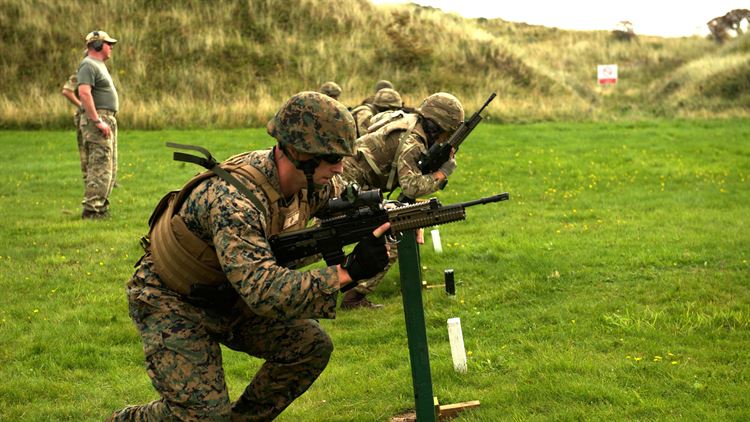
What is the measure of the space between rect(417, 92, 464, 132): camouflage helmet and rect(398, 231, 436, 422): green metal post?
11.0 ft

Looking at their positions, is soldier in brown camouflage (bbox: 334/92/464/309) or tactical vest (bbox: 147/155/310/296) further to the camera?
soldier in brown camouflage (bbox: 334/92/464/309)

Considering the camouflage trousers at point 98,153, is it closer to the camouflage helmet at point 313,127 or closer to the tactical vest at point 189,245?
the tactical vest at point 189,245

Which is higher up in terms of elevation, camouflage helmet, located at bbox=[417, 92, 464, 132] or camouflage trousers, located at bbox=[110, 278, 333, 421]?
camouflage helmet, located at bbox=[417, 92, 464, 132]

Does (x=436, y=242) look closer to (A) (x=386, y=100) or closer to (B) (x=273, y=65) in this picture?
(A) (x=386, y=100)

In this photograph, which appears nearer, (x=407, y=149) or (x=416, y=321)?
(x=416, y=321)

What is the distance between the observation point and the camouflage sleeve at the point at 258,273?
15.4 feet

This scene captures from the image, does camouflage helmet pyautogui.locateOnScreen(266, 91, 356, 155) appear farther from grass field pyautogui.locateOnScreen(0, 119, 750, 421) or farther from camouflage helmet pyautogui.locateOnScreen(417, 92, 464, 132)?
camouflage helmet pyautogui.locateOnScreen(417, 92, 464, 132)

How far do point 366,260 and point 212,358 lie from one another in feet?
3.65

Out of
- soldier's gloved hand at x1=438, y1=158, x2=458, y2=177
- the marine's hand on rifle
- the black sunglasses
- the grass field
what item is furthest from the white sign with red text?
the marine's hand on rifle

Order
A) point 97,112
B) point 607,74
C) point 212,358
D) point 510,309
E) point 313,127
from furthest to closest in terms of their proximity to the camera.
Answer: point 607,74 < point 97,112 < point 510,309 < point 212,358 < point 313,127

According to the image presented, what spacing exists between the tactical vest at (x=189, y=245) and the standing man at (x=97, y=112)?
824cm

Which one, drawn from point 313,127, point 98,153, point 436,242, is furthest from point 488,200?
point 98,153

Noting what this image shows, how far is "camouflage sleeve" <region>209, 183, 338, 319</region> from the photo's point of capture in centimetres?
470

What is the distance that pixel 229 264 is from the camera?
4.70 m
